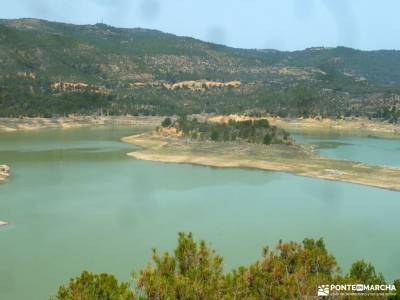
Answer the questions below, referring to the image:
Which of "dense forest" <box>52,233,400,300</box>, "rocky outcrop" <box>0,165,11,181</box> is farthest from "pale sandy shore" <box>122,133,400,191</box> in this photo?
"dense forest" <box>52,233,400,300</box>

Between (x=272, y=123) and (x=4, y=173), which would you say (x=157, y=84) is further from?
(x=4, y=173)

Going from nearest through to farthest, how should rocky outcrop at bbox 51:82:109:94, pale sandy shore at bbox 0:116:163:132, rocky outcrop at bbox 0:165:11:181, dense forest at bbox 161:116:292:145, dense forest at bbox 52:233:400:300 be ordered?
1. dense forest at bbox 52:233:400:300
2. rocky outcrop at bbox 0:165:11:181
3. dense forest at bbox 161:116:292:145
4. pale sandy shore at bbox 0:116:163:132
5. rocky outcrop at bbox 51:82:109:94

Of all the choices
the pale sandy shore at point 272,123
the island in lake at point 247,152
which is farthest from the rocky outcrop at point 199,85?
the island in lake at point 247,152

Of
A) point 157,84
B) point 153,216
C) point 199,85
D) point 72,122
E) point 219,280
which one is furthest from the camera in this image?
point 199,85

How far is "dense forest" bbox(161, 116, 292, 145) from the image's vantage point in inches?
2400

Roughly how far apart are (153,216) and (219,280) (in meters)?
16.0

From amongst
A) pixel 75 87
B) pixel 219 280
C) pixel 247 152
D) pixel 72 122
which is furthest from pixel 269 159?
pixel 75 87

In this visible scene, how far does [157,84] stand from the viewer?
130 m

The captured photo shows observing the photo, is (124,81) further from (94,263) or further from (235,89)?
(94,263)

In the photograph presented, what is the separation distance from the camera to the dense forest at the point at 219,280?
440 inches

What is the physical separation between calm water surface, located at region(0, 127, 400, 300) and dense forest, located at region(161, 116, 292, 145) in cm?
1551

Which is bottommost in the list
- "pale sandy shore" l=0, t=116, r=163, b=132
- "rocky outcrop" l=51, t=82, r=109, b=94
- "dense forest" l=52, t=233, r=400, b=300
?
"pale sandy shore" l=0, t=116, r=163, b=132

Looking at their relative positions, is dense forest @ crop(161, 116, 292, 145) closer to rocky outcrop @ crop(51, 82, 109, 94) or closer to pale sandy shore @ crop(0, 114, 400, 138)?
pale sandy shore @ crop(0, 114, 400, 138)

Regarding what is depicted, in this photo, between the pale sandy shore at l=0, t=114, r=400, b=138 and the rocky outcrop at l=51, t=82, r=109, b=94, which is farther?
the rocky outcrop at l=51, t=82, r=109, b=94
